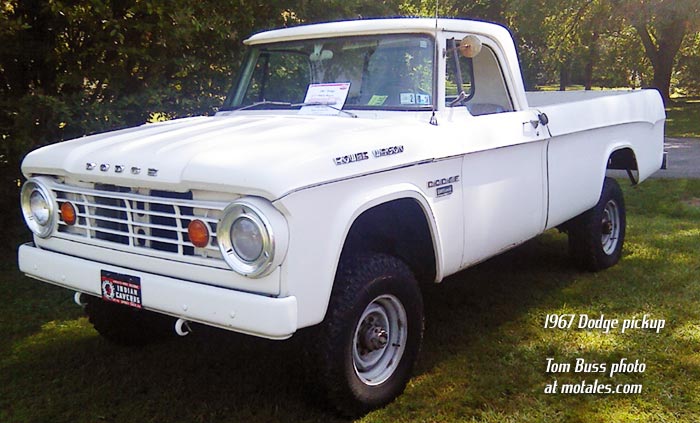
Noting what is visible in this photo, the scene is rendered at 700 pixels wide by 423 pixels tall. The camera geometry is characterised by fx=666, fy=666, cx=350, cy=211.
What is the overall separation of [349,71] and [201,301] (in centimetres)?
190

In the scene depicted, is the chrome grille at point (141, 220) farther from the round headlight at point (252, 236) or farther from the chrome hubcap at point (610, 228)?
the chrome hubcap at point (610, 228)

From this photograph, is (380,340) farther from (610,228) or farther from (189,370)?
(610,228)

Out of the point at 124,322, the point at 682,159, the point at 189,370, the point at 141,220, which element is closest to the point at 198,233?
the point at 141,220

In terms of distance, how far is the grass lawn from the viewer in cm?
332

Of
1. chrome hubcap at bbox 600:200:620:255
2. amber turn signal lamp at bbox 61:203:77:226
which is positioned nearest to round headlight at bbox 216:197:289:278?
amber turn signal lamp at bbox 61:203:77:226

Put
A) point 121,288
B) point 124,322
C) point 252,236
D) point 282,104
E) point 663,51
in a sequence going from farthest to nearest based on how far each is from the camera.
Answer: point 663,51
point 282,104
point 124,322
point 121,288
point 252,236

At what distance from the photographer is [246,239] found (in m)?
2.68

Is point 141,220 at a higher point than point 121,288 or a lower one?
higher

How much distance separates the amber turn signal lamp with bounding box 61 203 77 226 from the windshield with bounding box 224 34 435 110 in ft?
4.87

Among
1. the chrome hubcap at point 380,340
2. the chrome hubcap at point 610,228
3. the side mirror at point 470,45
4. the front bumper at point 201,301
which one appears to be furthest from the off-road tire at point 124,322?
the chrome hubcap at point 610,228

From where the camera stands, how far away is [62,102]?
5508 mm

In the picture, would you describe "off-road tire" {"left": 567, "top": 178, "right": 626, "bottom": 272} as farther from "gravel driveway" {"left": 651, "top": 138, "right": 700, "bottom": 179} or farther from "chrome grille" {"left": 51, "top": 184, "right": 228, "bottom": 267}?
"gravel driveway" {"left": 651, "top": 138, "right": 700, "bottom": 179}

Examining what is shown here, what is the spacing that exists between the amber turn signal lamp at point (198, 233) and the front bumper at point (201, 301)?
6.8 inches

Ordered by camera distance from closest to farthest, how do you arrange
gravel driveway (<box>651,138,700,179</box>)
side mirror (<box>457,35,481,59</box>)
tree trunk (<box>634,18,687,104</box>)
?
side mirror (<box>457,35,481,59</box>)
gravel driveway (<box>651,138,700,179</box>)
tree trunk (<box>634,18,687,104</box>)
